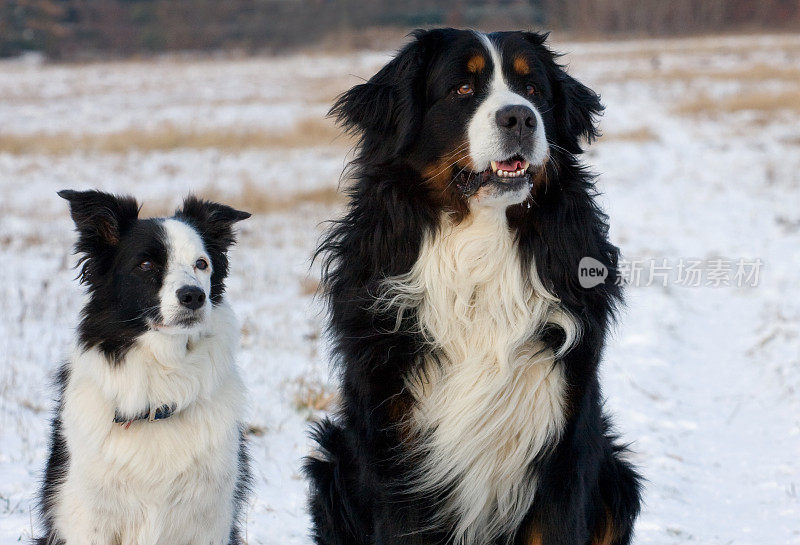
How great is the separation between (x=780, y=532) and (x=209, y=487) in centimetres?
311

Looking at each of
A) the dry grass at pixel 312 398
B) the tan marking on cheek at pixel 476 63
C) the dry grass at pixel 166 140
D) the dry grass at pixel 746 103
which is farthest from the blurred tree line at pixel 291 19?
the tan marking on cheek at pixel 476 63

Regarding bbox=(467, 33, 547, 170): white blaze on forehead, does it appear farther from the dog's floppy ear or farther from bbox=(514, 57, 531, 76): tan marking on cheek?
the dog's floppy ear

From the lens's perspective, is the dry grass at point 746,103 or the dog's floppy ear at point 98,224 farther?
the dry grass at point 746,103

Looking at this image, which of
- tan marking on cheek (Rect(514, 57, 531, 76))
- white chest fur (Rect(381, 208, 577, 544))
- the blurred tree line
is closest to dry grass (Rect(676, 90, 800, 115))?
tan marking on cheek (Rect(514, 57, 531, 76))

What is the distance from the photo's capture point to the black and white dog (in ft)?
12.2

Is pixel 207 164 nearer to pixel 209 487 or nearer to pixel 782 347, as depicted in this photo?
pixel 782 347

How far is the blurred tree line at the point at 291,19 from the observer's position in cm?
4950

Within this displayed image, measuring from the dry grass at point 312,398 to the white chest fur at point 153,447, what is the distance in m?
Answer: 2.12

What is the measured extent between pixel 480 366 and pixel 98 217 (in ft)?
6.21

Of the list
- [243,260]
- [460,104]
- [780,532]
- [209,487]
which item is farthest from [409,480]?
[243,260]

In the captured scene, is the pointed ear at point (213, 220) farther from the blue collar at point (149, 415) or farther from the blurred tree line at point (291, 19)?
the blurred tree line at point (291, 19)

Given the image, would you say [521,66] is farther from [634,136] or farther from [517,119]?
[634,136]

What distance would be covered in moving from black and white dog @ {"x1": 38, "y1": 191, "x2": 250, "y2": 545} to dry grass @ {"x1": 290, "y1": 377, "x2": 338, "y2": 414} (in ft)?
6.68

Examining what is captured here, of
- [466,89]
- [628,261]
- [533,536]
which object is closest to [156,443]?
[533,536]
